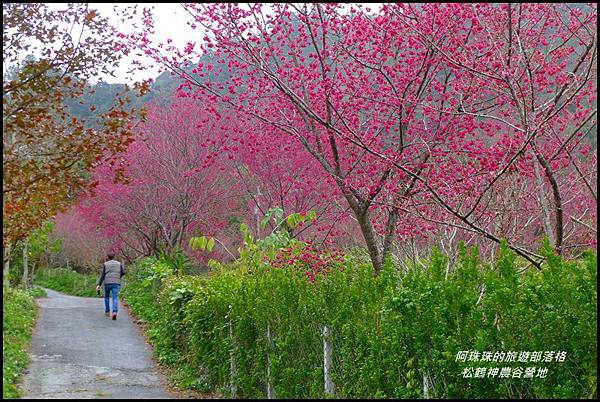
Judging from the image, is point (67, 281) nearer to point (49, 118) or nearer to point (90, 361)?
point (90, 361)

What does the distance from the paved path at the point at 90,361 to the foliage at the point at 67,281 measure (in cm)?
1311

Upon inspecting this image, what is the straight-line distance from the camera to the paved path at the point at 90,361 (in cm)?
775

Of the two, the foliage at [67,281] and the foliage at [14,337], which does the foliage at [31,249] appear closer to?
the foliage at [67,281]

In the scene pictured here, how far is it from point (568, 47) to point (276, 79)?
309 cm

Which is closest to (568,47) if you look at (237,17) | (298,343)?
(237,17)

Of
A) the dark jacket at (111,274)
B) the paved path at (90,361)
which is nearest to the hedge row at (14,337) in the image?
the paved path at (90,361)

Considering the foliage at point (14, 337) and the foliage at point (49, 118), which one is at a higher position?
the foliage at point (49, 118)

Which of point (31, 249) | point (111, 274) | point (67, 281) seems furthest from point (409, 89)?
point (67, 281)

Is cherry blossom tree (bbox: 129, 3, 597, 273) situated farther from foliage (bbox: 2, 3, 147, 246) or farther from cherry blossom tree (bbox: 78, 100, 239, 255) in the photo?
cherry blossom tree (bbox: 78, 100, 239, 255)

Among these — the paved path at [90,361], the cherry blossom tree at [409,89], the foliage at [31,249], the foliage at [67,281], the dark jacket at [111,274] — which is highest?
the cherry blossom tree at [409,89]

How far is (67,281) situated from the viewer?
30109 millimetres

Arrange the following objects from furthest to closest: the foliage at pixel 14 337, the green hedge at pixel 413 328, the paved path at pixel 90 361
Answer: the paved path at pixel 90 361 < the foliage at pixel 14 337 < the green hedge at pixel 413 328

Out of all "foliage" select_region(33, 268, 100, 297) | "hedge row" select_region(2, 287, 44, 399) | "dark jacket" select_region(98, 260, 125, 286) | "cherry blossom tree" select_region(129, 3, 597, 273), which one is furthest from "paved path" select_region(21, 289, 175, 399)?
"foliage" select_region(33, 268, 100, 297)

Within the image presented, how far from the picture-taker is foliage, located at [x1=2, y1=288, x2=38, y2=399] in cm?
731
